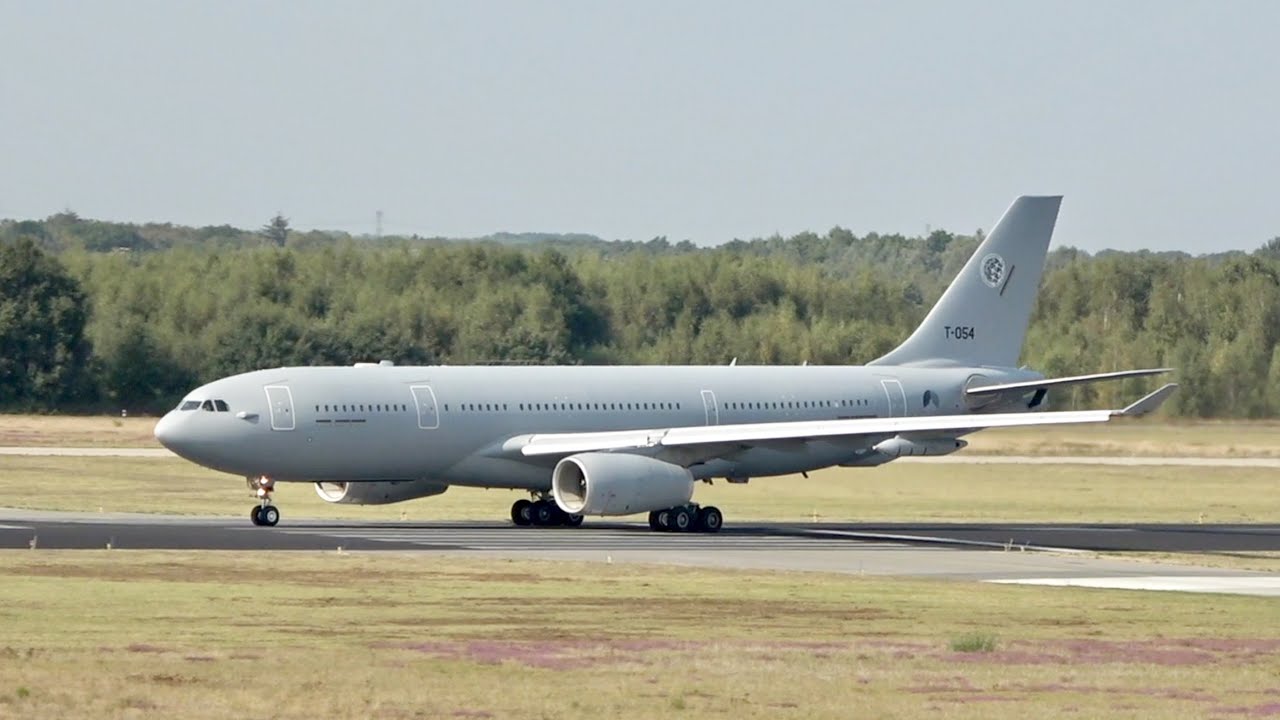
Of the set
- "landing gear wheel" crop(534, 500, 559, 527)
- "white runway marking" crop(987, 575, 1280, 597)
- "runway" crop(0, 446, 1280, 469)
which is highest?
"runway" crop(0, 446, 1280, 469)

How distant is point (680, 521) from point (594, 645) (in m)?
21.6

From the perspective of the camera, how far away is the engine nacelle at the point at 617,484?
142 ft

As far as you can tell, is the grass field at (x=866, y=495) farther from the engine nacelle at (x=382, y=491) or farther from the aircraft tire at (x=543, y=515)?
the aircraft tire at (x=543, y=515)

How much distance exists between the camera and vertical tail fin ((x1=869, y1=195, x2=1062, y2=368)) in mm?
54906

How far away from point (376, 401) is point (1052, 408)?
124 ft

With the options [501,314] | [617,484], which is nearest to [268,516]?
[617,484]

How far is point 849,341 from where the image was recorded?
104125mm

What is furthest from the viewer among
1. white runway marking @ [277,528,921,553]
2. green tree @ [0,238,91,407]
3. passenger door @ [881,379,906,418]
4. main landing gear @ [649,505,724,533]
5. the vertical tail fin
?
green tree @ [0,238,91,407]

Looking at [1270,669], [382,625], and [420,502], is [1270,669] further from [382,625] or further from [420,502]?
[420,502]

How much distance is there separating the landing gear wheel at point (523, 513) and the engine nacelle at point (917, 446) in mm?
7533

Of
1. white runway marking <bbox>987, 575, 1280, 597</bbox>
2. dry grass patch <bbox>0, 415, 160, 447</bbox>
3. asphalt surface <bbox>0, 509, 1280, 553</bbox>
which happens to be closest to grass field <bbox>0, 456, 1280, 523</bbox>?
asphalt surface <bbox>0, 509, 1280, 553</bbox>

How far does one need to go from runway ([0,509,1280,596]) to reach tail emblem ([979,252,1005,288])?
8.94m

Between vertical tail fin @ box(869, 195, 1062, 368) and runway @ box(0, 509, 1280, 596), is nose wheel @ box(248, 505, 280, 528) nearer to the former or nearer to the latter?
runway @ box(0, 509, 1280, 596)

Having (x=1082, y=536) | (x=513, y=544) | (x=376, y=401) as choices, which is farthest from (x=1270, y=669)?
(x=376, y=401)
